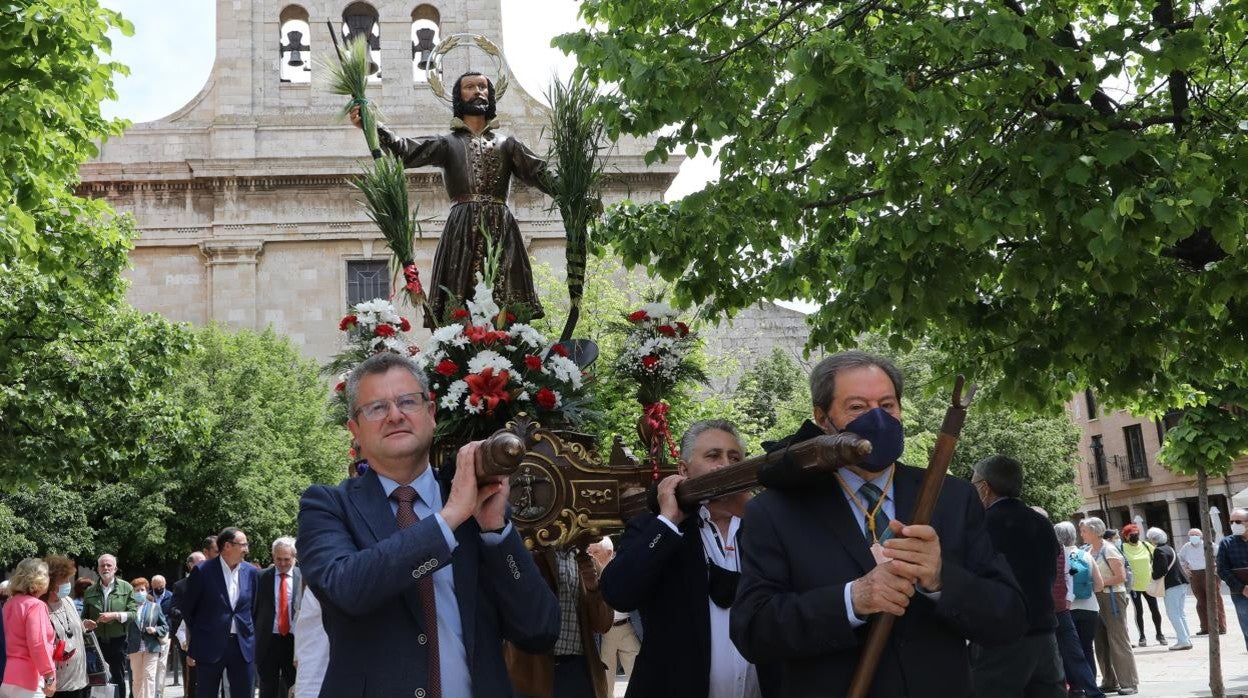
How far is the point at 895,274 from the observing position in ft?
27.3

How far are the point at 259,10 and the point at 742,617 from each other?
125ft

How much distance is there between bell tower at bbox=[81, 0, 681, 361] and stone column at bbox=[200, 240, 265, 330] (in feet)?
0.10

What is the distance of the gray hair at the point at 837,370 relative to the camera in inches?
148

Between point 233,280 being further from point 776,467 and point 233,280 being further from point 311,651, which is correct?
point 776,467

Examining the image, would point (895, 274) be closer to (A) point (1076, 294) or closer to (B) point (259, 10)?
(A) point (1076, 294)

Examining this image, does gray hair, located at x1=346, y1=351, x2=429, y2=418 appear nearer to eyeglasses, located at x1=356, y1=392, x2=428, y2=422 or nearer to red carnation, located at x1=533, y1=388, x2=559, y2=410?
eyeglasses, located at x1=356, y1=392, x2=428, y2=422

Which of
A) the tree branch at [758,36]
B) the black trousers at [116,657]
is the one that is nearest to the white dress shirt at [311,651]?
the tree branch at [758,36]

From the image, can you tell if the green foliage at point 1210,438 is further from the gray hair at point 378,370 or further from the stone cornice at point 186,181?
the stone cornice at point 186,181

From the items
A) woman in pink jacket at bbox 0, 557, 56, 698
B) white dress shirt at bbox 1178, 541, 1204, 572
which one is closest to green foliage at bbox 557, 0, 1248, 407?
woman in pink jacket at bbox 0, 557, 56, 698

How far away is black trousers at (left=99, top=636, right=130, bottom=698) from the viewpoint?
53.1 feet

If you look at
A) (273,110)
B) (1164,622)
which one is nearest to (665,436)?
(1164,622)

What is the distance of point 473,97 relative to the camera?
743 centimetres

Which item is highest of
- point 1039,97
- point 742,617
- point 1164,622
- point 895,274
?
point 1039,97

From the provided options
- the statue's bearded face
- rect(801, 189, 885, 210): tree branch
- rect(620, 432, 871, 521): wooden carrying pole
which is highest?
the statue's bearded face
